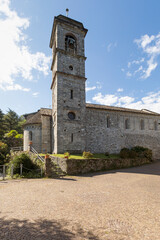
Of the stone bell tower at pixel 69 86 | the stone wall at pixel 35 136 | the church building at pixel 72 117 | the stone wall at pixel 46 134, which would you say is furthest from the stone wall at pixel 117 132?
the stone wall at pixel 35 136

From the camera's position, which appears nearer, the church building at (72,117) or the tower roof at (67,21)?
the church building at (72,117)

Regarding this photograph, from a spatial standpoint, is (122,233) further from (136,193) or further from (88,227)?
(136,193)

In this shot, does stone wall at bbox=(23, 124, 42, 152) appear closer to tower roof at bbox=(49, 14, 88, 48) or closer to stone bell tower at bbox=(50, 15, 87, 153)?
stone bell tower at bbox=(50, 15, 87, 153)

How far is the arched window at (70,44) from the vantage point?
18.9 meters

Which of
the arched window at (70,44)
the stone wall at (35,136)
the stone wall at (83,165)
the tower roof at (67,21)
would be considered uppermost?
the tower roof at (67,21)

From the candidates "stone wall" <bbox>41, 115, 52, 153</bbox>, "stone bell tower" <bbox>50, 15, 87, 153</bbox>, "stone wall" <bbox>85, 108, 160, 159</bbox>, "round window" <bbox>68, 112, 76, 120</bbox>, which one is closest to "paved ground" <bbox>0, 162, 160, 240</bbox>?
"stone bell tower" <bbox>50, 15, 87, 153</bbox>

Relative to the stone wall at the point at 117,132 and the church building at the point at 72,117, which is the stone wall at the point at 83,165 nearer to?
the church building at the point at 72,117

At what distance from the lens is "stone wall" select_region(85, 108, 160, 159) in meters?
19.3

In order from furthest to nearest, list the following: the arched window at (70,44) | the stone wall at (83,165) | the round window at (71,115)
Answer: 1. the arched window at (70,44)
2. the round window at (71,115)
3. the stone wall at (83,165)

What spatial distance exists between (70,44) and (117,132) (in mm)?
15765

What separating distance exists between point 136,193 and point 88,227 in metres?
4.23

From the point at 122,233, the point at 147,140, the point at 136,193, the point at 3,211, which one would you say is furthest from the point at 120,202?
the point at 147,140

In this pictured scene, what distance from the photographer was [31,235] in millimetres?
3496

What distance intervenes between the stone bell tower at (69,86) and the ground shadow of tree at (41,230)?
38.3 feet
